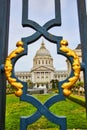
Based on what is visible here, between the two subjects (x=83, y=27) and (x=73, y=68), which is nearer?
(x=73, y=68)

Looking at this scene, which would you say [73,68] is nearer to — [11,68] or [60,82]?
[60,82]

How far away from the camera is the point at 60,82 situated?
37.5 inches

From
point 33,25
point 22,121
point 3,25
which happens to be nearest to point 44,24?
point 33,25

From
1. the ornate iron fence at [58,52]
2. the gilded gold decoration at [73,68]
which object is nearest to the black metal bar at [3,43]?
the ornate iron fence at [58,52]

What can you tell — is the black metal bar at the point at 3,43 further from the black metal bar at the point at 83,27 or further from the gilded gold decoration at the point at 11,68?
the black metal bar at the point at 83,27

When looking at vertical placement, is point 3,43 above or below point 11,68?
above

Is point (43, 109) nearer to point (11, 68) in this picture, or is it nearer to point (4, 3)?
point (11, 68)

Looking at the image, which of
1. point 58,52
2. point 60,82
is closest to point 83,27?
point 58,52

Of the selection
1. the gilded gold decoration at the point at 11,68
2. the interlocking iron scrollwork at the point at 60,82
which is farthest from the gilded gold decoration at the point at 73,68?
the gilded gold decoration at the point at 11,68

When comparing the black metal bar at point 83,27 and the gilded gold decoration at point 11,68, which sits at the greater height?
the black metal bar at point 83,27

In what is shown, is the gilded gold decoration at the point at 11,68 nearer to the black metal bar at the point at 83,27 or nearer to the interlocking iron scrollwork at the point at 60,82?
the interlocking iron scrollwork at the point at 60,82

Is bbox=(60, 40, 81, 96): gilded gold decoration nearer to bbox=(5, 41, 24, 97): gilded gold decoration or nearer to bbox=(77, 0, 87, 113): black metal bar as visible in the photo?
bbox=(77, 0, 87, 113): black metal bar

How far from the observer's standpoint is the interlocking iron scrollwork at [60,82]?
0.92 m

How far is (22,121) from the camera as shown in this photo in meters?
0.92
